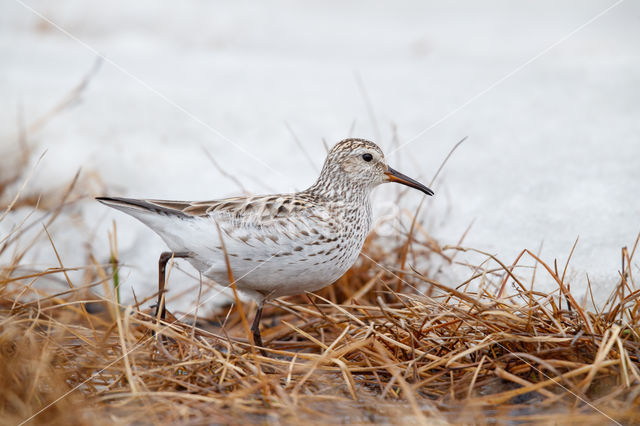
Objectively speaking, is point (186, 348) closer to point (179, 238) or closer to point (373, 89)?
point (179, 238)

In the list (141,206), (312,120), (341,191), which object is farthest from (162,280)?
(312,120)

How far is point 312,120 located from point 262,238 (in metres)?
3.52

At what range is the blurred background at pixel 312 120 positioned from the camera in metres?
4.81

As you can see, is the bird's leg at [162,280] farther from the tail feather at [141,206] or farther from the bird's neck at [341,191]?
the bird's neck at [341,191]

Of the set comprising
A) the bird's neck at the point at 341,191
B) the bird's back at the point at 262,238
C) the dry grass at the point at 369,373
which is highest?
the bird's neck at the point at 341,191

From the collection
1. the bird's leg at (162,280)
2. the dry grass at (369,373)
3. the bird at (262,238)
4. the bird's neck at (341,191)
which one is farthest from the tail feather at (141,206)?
the bird's neck at (341,191)

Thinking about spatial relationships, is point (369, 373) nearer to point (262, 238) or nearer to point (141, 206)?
point (262, 238)

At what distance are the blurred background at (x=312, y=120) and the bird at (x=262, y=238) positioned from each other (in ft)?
2.69

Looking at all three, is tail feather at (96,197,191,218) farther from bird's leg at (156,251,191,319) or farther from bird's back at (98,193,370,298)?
bird's leg at (156,251,191,319)

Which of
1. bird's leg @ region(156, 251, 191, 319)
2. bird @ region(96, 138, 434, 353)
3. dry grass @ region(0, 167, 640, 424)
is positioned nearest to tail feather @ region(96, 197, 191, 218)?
bird @ region(96, 138, 434, 353)

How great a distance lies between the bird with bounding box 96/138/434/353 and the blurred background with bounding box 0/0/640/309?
82 cm

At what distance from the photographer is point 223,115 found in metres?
6.60

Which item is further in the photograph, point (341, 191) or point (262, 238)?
point (341, 191)

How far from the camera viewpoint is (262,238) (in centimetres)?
315
